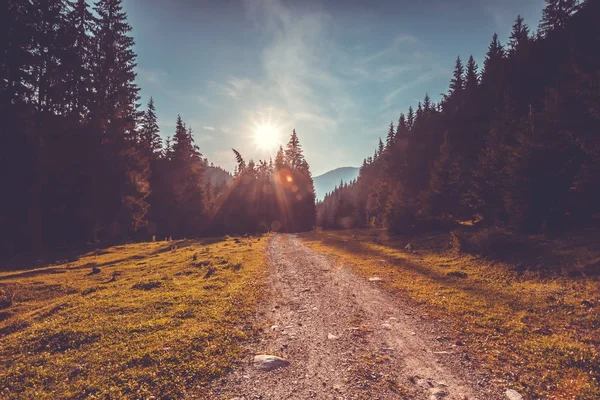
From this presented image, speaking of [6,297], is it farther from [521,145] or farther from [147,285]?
[521,145]

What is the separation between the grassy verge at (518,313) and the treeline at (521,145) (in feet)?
12.9

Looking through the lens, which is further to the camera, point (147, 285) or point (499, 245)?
point (499, 245)

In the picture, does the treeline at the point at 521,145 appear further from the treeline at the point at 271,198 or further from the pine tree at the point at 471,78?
the treeline at the point at 271,198

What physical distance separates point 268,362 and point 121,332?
474 centimetres

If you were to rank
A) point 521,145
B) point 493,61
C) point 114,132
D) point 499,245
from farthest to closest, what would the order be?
point 493,61 → point 114,132 → point 521,145 → point 499,245

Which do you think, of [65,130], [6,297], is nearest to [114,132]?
[65,130]

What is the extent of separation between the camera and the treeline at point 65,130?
22.2 metres

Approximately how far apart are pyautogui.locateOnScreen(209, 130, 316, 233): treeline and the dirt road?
56183 mm

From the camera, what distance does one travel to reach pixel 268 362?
6.46 m

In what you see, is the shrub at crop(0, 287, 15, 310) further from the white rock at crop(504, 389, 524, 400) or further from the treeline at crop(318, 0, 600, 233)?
the treeline at crop(318, 0, 600, 233)

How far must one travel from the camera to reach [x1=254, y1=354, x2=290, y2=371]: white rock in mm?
6297

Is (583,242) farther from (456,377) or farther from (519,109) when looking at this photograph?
(519,109)

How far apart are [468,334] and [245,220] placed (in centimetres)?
6226

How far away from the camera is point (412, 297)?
11.6 metres
